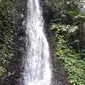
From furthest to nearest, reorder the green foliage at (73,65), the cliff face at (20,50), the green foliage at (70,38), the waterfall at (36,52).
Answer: the green foliage at (70,38)
the waterfall at (36,52)
the green foliage at (73,65)
the cliff face at (20,50)

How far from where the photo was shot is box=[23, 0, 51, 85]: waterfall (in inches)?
352

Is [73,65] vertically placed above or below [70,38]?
below

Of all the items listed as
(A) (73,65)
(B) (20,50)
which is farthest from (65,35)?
(B) (20,50)

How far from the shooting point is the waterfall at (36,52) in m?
8.93

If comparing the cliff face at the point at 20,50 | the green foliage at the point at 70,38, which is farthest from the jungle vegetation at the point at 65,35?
the cliff face at the point at 20,50

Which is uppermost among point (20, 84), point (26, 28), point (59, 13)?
point (59, 13)

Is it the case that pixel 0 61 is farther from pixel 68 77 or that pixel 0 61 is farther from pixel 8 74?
pixel 68 77

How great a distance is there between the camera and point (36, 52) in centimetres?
1018

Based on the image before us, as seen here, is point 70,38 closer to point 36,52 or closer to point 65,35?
point 65,35

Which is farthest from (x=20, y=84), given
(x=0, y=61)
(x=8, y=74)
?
(x=0, y=61)

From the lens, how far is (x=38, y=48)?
412 inches

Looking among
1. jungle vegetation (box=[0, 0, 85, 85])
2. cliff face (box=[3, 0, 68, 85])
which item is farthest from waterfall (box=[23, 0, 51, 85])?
jungle vegetation (box=[0, 0, 85, 85])

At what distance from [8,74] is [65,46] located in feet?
12.3

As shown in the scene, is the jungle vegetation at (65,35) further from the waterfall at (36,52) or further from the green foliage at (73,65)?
the waterfall at (36,52)
